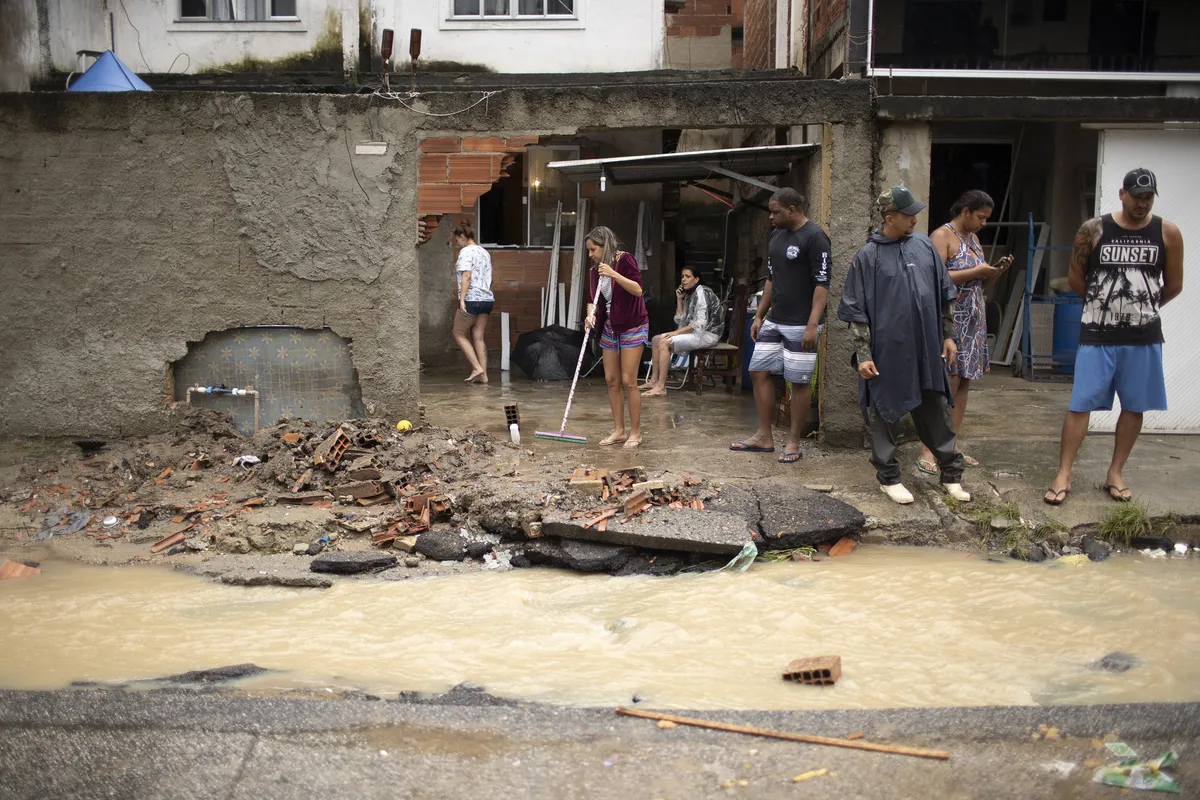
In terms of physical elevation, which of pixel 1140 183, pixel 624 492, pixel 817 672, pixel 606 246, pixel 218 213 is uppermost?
pixel 1140 183

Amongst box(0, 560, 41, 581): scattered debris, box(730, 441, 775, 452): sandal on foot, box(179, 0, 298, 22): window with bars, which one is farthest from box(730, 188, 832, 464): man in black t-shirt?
box(179, 0, 298, 22): window with bars

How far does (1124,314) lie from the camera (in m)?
6.11

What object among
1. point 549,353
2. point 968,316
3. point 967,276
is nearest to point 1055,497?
point 968,316

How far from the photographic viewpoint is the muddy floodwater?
13.5 feet

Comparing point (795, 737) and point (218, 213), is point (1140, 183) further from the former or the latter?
point (218, 213)

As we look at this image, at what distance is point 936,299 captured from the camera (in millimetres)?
6312

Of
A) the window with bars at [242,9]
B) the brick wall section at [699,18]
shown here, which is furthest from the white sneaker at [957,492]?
the brick wall section at [699,18]

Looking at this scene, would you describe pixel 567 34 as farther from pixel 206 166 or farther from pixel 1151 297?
pixel 1151 297

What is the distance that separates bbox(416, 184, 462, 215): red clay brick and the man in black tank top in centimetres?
435

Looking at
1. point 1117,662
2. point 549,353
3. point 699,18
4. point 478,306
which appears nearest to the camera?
point 1117,662

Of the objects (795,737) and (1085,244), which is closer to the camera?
(795,737)

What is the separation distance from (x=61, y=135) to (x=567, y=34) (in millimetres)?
6383

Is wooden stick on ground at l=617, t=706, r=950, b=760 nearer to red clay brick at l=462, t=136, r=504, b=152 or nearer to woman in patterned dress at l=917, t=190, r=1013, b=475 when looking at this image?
woman in patterned dress at l=917, t=190, r=1013, b=475

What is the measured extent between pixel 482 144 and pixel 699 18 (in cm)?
858
